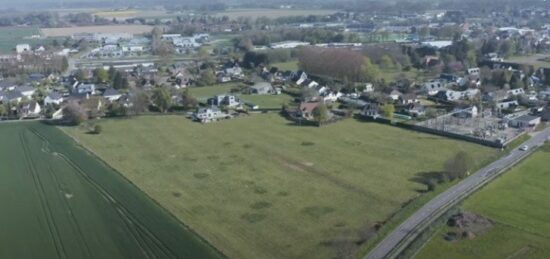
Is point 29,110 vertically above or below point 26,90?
below

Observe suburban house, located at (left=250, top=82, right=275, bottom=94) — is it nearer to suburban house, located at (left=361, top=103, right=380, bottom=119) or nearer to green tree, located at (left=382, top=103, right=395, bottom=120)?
suburban house, located at (left=361, top=103, right=380, bottom=119)

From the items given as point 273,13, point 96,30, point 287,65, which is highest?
point 273,13

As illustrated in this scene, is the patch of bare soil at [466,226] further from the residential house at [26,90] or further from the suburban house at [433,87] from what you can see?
the residential house at [26,90]

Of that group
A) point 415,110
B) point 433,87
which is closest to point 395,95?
point 433,87

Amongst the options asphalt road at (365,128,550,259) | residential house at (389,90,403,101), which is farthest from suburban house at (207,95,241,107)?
asphalt road at (365,128,550,259)

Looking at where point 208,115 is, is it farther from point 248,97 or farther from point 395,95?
point 395,95

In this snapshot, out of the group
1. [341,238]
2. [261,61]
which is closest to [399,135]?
[341,238]

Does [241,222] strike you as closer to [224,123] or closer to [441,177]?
[441,177]
